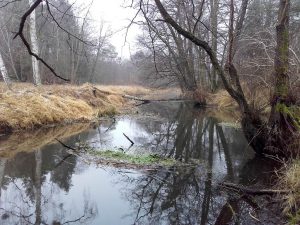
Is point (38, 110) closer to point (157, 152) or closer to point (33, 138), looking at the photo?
point (33, 138)

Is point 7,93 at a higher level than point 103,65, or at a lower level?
lower

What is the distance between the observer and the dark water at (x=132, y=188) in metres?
5.02

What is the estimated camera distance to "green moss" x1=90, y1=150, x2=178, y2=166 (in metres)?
7.60

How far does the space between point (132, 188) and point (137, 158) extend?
167 centimetres

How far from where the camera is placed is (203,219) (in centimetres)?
501

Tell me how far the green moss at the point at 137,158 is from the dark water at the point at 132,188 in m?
0.42

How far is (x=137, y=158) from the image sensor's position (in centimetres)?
786

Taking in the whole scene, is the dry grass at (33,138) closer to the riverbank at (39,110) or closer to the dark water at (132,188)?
the dark water at (132,188)

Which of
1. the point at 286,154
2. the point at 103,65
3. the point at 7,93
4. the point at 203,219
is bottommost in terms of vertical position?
the point at 203,219

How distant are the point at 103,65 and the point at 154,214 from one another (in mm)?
42576

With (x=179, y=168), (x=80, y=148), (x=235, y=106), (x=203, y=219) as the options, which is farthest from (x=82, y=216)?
(x=235, y=106)

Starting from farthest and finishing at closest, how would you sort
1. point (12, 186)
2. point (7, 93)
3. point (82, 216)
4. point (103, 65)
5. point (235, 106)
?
point (103, 65) < point (235, 106) < point (7, 93) < point (12, 186) < point (82, 216)

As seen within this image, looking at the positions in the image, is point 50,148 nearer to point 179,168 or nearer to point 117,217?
point 179,168

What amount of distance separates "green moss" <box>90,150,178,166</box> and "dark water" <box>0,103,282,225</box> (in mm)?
425
